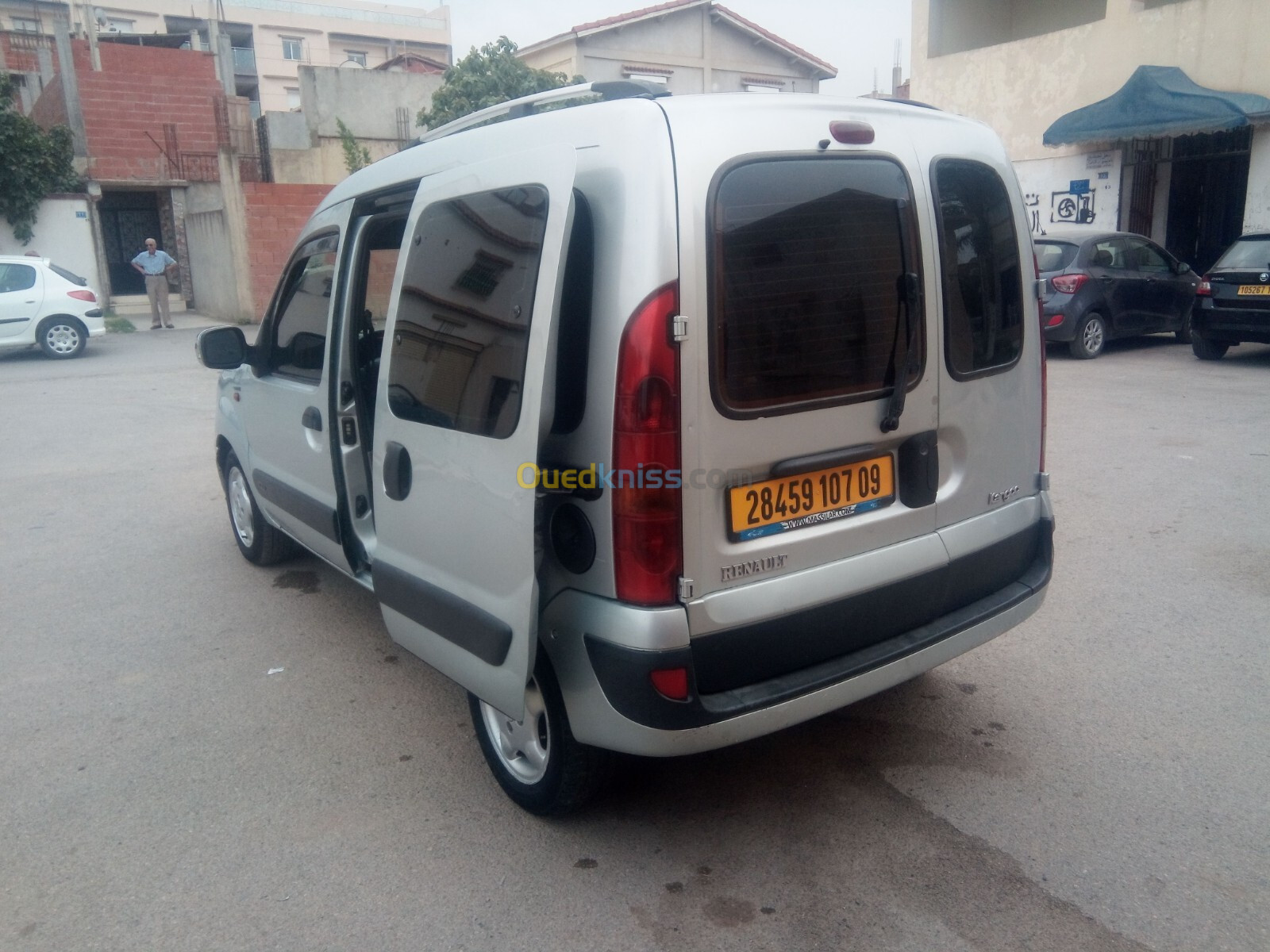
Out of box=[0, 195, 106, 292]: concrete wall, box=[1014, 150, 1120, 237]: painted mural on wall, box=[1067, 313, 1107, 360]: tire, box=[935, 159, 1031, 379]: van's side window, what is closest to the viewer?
box=[935, 159, 1031, 379]: van's side window

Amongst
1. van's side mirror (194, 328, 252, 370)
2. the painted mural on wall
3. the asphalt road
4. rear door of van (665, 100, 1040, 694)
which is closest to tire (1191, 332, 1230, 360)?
the painted mural on wall

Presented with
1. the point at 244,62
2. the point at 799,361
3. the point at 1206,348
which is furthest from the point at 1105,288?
the point at 244,62

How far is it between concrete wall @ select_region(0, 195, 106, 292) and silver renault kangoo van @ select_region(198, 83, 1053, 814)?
20.8 metres

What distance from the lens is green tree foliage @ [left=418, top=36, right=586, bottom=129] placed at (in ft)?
72.2

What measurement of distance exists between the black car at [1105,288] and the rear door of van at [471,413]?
10360mm

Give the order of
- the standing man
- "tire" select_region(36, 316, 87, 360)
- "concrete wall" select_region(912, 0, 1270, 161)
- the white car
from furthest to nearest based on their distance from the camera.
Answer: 1. the standing man
2. "tire" select_region(36, 316, 87, 360)
3. the white car
4. "concrete wall" select_region(912, 0, 1270, 161)

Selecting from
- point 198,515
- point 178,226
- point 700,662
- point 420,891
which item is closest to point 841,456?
point 700,662

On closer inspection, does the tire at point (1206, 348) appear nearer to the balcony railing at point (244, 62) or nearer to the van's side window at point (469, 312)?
the van's side window at point (469, 312)

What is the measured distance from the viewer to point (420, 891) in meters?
2.73

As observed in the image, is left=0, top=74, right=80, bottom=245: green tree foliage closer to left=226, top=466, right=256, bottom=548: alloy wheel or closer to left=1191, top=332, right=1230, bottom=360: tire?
left=226, top=466, right=256, bottom=548: alloy wheel

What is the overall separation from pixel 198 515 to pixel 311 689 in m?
3.06

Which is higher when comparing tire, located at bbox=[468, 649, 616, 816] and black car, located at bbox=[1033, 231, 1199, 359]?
black car, located at bbox=[1033, 231, 1199, 359]

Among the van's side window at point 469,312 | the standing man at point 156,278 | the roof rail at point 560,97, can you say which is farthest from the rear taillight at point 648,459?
the standing man at point 156,278

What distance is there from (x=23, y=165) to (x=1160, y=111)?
20339mm
